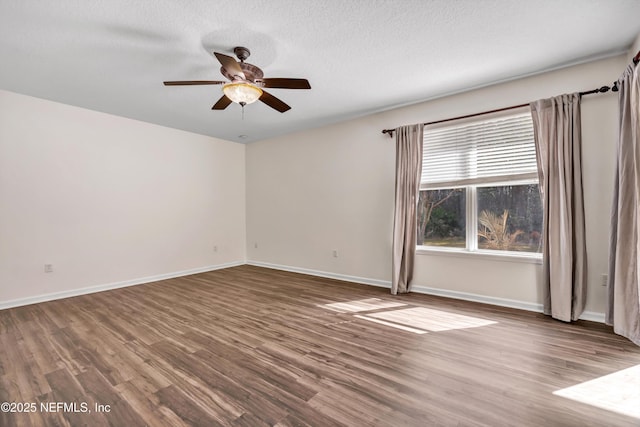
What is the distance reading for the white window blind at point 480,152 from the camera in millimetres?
3117

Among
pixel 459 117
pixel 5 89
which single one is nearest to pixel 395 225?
pixel 459 117

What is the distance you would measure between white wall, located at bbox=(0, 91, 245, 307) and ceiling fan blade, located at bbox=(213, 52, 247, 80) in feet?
10.3

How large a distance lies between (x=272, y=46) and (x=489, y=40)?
1938 millimetres

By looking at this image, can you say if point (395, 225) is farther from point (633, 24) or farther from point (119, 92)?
point (119, 92)

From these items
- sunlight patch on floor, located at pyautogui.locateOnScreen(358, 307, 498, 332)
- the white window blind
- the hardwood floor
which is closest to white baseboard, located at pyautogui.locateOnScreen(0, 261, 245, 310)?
the hardwood floor

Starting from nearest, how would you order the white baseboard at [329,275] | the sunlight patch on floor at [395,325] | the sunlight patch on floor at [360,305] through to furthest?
the sunlight patch on floor at [395,325]
the sunlight patch on floor at [360,305]
the white baseboard at [329,275]

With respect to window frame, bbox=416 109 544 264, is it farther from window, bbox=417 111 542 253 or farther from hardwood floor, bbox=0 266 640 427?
hardwood floor, bbox=0 266 640 427

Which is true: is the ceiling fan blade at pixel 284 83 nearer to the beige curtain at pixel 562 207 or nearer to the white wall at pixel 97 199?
the beige curtain at pixel 562 207

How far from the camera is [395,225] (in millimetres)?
3820

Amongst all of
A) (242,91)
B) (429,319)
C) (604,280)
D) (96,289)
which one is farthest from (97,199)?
(604,280)

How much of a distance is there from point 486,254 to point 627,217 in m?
1.25

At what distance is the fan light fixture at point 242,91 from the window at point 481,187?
2482mm

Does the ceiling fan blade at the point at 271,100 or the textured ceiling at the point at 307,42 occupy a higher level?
the textured ceiling at the point at 307,42

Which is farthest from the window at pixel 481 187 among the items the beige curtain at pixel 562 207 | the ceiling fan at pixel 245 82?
the ceiling fan at pixel 245 82
